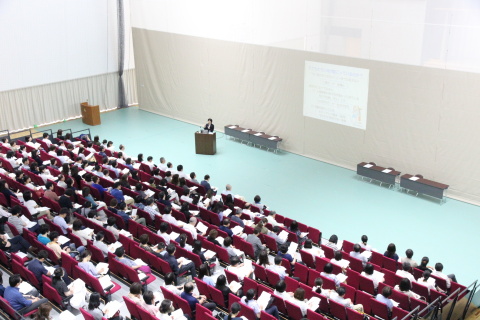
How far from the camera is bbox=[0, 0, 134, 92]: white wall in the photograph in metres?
19.5

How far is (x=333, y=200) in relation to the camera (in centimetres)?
1480

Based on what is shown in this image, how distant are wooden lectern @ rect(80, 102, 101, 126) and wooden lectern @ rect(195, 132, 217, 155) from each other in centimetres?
560

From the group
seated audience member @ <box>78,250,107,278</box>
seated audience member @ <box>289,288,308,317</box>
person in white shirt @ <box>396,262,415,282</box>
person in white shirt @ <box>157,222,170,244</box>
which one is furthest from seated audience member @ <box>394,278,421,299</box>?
seated audience member @ <box>78,250,107,278</box>

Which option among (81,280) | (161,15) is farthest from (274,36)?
(81,280)

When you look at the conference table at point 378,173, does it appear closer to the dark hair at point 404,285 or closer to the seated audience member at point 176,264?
the dark hair at point 404,285

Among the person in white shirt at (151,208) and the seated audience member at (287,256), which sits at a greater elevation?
the person in white shirt at (151,208)

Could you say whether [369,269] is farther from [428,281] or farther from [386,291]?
[428,281]

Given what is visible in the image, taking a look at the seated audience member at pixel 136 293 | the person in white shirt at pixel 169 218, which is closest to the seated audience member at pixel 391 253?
the person in white shirt at pixel 169 218

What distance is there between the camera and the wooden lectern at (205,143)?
1789 cm

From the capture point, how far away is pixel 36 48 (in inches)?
801

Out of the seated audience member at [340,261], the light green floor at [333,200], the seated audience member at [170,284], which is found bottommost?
the light green floor at [333,200]

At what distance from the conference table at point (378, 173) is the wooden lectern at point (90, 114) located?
1108cm

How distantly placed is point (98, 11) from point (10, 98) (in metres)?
5.18

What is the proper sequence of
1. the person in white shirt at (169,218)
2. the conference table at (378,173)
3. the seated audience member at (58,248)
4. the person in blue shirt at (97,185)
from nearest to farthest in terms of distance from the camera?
the seated audience member at (58,248) → the person in white shirt at (169,218) → the person in blue shirt at (97,185) → the conference table at (378,173)
